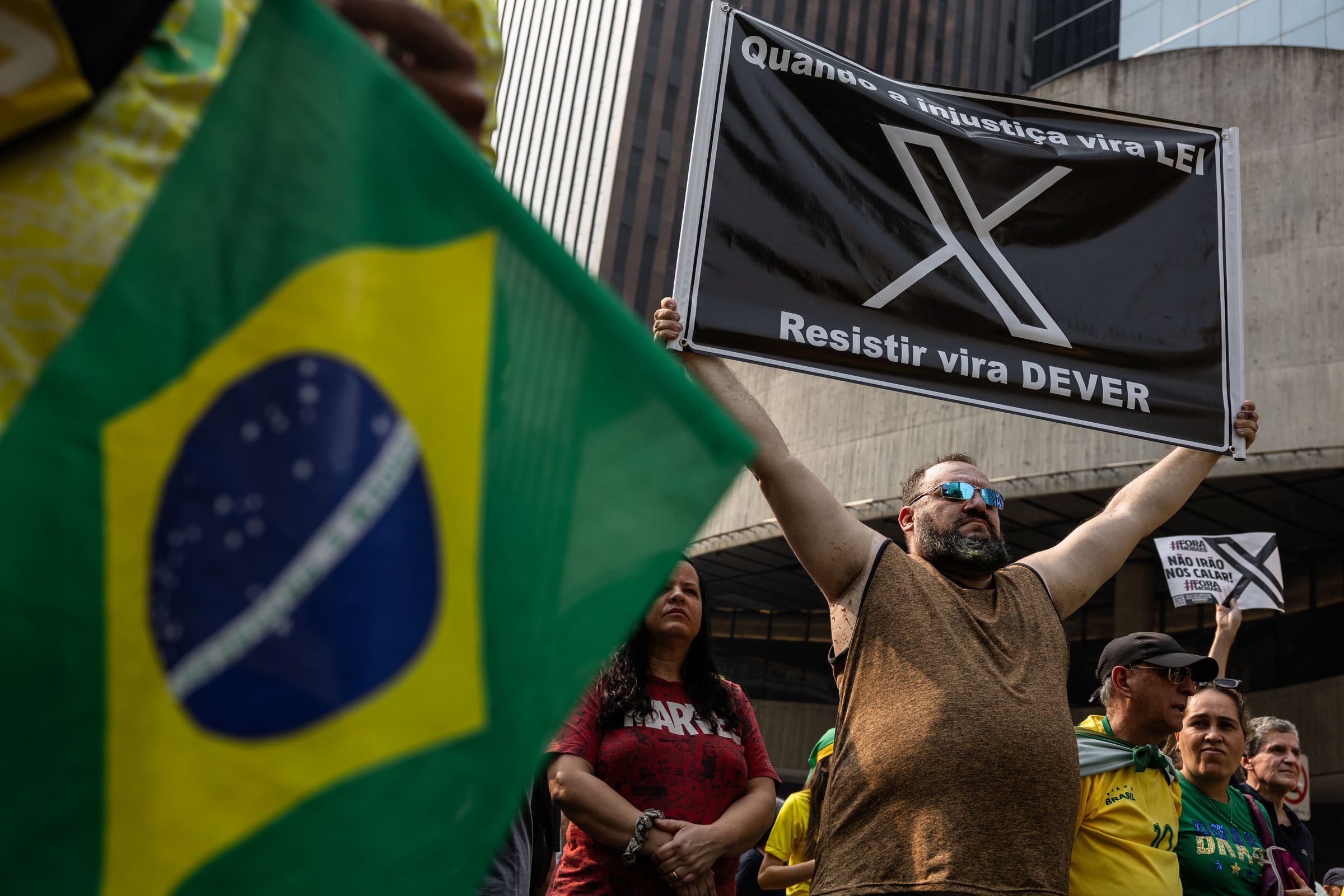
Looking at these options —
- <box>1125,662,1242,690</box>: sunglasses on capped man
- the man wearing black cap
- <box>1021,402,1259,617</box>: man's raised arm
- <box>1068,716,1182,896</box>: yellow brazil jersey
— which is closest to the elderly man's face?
the man wearing black cap

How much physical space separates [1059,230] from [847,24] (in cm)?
5670

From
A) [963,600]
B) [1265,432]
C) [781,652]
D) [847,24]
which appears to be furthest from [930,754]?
[847,24]

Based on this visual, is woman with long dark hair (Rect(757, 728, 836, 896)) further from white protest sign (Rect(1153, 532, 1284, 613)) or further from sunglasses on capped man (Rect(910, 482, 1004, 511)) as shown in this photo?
white protest sign (Rect(1153, 532, 1284, 613))

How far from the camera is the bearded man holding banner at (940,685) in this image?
2.50m

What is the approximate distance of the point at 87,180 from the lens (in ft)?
4.03

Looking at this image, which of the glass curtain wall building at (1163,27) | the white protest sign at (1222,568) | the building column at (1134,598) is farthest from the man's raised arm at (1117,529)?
the glass curtain wall building at (1163,27)

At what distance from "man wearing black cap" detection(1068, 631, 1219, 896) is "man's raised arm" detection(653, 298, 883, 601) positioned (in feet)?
2.50

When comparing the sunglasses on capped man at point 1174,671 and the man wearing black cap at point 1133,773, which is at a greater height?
the sunglasses on capped man at point 1174,671

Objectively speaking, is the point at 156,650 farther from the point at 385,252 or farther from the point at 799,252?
the point at 799,252

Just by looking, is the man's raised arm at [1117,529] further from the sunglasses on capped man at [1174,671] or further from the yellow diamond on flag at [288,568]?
the yellow diamond on flag at [288,568]

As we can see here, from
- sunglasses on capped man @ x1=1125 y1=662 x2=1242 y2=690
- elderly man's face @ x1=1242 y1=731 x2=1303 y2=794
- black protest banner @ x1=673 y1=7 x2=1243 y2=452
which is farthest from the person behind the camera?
elderly man's face @ x1=1242 y1=731 x2=1303 y2=794

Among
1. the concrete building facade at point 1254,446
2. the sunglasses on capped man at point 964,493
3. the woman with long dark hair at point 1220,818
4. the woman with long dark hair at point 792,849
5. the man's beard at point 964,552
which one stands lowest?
the woman with long dark hair at point 792,849

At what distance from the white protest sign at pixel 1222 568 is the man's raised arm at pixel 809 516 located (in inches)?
219

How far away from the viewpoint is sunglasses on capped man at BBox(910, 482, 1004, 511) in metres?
3.17
